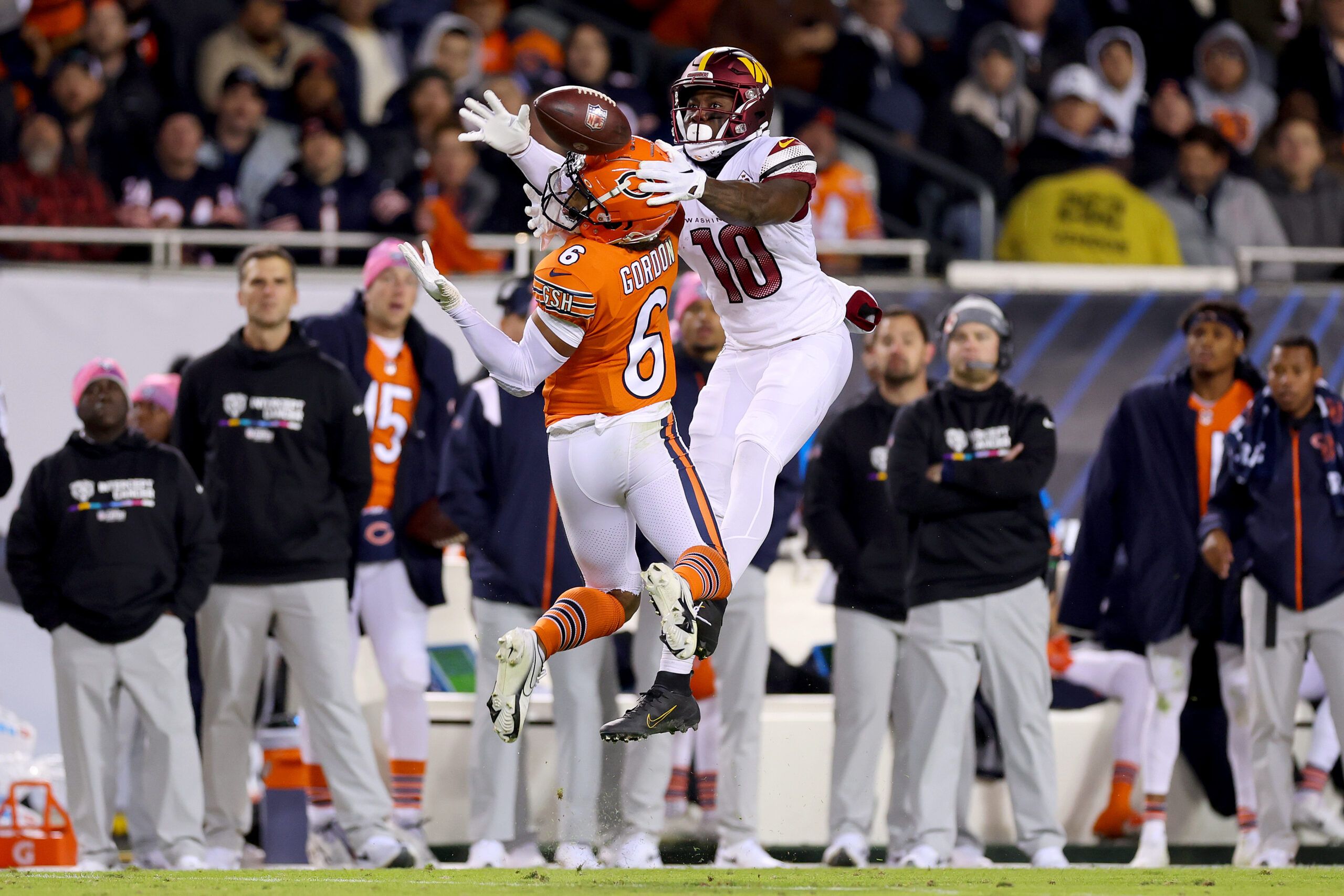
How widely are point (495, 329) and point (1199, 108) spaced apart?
28.3 ft

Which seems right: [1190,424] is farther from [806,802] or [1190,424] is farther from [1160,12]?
[1160,12]

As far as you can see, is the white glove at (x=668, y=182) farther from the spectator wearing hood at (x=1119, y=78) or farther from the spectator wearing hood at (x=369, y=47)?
the spectator wearing hood at (x=1119, y=78)

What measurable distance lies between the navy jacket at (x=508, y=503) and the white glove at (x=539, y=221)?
1.79 m

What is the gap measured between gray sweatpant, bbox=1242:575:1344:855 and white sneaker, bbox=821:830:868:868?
1.67 meters

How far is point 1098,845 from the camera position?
849 cm

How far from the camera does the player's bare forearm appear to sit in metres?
5.49

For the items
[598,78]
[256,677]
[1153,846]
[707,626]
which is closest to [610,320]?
[707,626]

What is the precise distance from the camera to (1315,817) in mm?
8422

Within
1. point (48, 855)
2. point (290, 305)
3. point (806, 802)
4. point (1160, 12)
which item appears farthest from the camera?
point (1160, 12)

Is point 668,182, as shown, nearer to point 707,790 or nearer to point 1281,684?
point 707,790

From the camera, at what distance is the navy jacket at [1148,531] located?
7.99 meters

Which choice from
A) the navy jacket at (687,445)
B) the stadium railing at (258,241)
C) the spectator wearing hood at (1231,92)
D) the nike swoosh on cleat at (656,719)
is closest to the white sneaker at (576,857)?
the navy jacket at (687,445)

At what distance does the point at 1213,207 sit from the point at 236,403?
6382 millimetres

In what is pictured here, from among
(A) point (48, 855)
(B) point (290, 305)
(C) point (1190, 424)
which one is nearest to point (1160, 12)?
(C) point (1190, 424)
